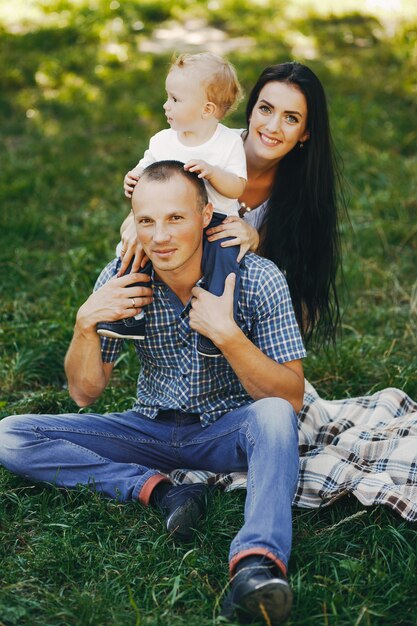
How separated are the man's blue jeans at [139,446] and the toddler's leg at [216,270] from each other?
31 centimetres

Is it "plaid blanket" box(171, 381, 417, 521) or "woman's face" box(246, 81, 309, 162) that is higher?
"woman's face" box(246, 81, 309, 162)

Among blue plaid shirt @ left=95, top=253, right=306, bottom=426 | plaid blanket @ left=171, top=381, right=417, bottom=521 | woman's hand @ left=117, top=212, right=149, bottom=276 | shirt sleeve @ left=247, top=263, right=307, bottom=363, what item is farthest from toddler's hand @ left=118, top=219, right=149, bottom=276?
plaid blanket @ left=171, top=381, right=417, bottom=521

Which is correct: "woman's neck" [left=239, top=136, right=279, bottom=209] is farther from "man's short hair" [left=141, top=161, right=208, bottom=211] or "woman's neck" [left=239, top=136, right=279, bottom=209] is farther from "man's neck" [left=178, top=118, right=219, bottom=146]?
"man's short hair" [left=141, top=161, right=208, bottom=211]

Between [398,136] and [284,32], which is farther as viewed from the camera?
[284,32]

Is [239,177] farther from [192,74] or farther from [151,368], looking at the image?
[151,368]

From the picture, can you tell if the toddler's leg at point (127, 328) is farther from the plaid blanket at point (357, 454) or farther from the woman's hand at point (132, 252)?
the plaid blanket at point (357, 454)

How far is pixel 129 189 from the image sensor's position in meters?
3.76

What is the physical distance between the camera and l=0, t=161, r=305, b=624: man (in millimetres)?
3438

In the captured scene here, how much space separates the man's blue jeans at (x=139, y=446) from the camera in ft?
10.8

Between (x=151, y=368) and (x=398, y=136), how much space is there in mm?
5054

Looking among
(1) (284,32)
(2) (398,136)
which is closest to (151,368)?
(2) (398,136)

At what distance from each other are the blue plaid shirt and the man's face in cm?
23

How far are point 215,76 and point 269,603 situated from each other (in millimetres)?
2214

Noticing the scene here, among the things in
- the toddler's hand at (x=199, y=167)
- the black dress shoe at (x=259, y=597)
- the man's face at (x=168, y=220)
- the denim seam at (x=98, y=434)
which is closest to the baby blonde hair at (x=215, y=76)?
the toddler's hand at (x=199, y=167)
